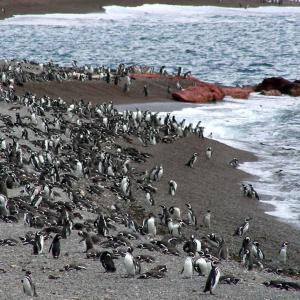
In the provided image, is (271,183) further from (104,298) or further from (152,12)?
(152,12)

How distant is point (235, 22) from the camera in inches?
3580

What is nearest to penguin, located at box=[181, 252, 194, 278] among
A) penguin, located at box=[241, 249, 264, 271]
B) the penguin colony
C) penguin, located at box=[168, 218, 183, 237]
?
the penguin colony

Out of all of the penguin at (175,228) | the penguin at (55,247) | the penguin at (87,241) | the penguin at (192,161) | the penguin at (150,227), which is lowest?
the penguin at (192,161)

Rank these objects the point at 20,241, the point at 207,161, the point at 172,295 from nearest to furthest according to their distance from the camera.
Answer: the point at 172,295
the point at 20,241
the point at 207,161

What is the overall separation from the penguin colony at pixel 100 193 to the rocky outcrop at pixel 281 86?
13.4 m

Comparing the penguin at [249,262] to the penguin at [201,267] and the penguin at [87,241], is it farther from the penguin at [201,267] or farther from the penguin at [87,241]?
the penguin at [87,241]

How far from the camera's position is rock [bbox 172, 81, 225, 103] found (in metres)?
39.7

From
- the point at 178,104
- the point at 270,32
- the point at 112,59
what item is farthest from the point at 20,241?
the point at 270,32

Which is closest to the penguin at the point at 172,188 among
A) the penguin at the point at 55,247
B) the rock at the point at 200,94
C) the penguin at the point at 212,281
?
the penguin at the point at 55,247

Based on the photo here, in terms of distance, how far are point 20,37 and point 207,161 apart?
45.3 meters

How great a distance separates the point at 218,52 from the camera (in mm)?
64500

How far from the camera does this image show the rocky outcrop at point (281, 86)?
1692 inches

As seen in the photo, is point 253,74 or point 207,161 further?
point 253,74

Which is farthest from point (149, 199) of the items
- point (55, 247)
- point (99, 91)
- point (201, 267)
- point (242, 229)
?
point (99, 91)
